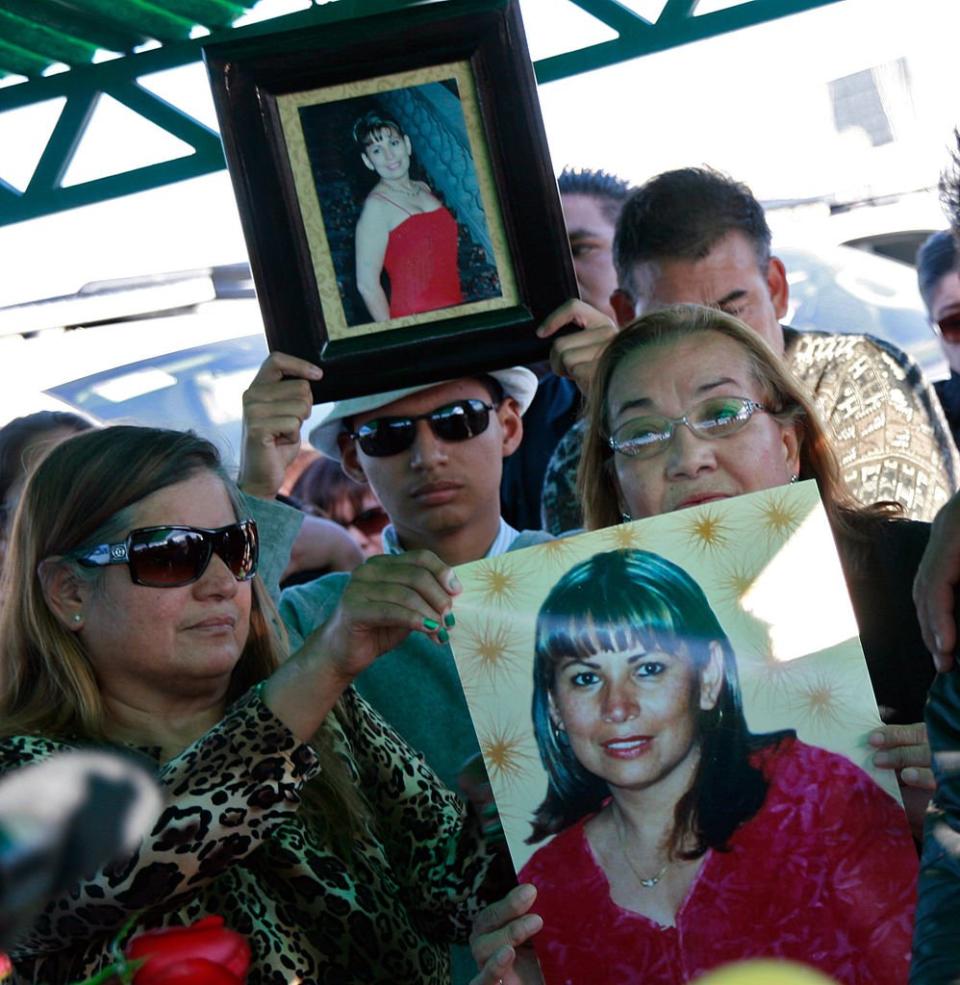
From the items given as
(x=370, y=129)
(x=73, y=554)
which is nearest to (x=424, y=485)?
(x=370, y=129)

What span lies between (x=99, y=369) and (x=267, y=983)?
5.41m

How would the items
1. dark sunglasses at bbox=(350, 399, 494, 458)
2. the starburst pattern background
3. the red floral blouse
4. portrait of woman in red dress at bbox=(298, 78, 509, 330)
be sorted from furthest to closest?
dark sunglasses at bbox=(350, 399, 494, 458) → portrait of woman in red dress at bbox=(298, 78, 509, 330) → the starburst pattern background → the red floral blouse

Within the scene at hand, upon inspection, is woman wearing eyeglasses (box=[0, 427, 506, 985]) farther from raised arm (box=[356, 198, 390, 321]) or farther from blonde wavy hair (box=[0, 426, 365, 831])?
raised arm (box=[356, 198, 390, 321])

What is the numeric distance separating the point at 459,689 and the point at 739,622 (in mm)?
1073

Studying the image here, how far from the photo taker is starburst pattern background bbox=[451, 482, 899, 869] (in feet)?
6.07

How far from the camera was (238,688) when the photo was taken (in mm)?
2418

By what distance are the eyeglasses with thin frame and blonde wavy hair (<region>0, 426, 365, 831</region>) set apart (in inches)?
23.8

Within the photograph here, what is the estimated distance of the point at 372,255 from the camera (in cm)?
246

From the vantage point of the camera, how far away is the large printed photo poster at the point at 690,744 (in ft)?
5.78

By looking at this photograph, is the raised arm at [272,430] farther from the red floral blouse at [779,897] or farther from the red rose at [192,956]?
the red rose at [192,956]

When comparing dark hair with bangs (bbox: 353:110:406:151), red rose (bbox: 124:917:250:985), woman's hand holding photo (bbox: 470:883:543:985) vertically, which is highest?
dark hair with bangs (bbox: 353:110:406:151)

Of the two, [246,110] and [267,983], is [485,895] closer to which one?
[267,983]

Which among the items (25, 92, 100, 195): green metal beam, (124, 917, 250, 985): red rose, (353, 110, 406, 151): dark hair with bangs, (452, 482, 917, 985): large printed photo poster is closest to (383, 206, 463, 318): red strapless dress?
(353, 110, 406, 151): dark hair with bangs

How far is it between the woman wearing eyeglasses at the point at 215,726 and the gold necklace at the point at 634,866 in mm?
324
